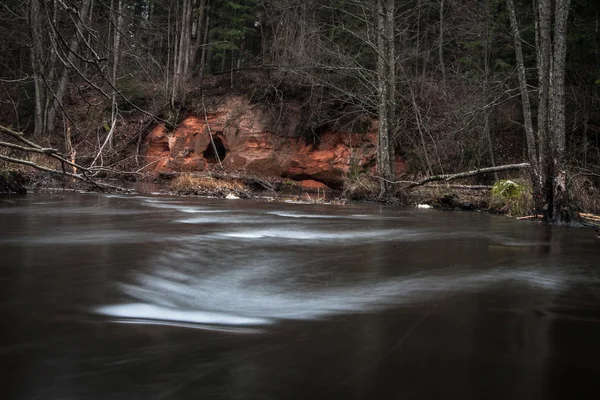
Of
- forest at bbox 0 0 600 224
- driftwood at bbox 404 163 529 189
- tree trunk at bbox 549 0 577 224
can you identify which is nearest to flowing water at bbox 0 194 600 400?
tree trunk at bbox 549 0 577 224

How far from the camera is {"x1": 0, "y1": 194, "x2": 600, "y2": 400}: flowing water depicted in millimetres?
1916

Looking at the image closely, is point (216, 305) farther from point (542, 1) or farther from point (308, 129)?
point (308, 129)

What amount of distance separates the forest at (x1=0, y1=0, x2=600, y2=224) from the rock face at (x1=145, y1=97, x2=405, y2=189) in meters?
0.59

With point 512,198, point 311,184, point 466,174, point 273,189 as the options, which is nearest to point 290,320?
point 512,198

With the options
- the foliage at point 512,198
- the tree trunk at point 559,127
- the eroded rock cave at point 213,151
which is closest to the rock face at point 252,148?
the eroded rock cave at point 213,151

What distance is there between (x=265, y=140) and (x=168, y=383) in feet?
76.8

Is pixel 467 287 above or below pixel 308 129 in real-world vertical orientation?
below

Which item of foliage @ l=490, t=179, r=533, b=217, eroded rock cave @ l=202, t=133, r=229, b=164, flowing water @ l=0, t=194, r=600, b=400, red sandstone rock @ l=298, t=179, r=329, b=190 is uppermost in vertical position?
eroded rock cave @ l=202, t=133, r=229, b=164

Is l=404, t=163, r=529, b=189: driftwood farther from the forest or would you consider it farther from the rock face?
the rock face

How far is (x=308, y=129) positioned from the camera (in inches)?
965

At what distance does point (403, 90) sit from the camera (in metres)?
21.4

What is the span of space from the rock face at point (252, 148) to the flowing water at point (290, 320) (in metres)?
18.1

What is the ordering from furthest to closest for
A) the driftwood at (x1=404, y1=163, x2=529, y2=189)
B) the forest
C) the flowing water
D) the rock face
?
the rock face → the driftwood at (x1=404, y1=163, x2=529, y2=189) → the forest → the flowing water

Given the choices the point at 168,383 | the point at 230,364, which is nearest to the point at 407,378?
the point at 230,364
